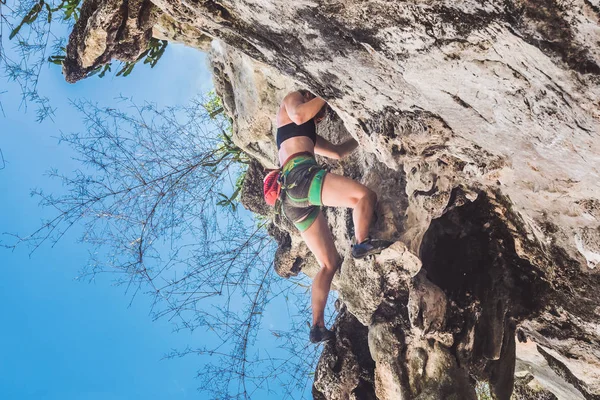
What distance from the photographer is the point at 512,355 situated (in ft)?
15.4

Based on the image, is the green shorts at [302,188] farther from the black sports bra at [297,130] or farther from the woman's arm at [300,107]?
the woman's arm at [300,107]

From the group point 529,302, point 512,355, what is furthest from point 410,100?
point 512,355

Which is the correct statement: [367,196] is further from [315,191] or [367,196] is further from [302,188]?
[302,188]

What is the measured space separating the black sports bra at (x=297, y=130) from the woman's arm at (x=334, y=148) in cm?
17

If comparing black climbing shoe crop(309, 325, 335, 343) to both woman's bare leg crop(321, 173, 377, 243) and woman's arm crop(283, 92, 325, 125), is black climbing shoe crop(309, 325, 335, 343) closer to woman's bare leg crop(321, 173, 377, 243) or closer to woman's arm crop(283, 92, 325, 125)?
woman's bare leg crop(321, 173, 377, 243)

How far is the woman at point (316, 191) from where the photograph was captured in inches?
165

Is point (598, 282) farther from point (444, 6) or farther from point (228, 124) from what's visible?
point (228, 124)

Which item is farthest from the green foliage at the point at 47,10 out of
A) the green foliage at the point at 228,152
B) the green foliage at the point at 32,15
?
the green foliage at the point at 228,152

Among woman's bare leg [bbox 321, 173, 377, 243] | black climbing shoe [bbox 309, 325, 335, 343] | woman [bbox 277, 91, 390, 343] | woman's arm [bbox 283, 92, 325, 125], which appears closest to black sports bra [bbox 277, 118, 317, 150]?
woman [bbox 277, 91, 390, 343]

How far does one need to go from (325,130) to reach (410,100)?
2.53 m

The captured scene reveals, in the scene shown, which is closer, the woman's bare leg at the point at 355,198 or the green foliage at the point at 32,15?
the woman's bare leg at the point at 355,198

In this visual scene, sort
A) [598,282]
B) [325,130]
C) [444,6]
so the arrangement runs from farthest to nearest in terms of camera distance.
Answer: [325,130] < [598,282] < [444,6]

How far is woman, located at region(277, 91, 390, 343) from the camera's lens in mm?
4184

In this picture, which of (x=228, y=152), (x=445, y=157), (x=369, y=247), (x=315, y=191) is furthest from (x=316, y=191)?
(x=228, y=152)
